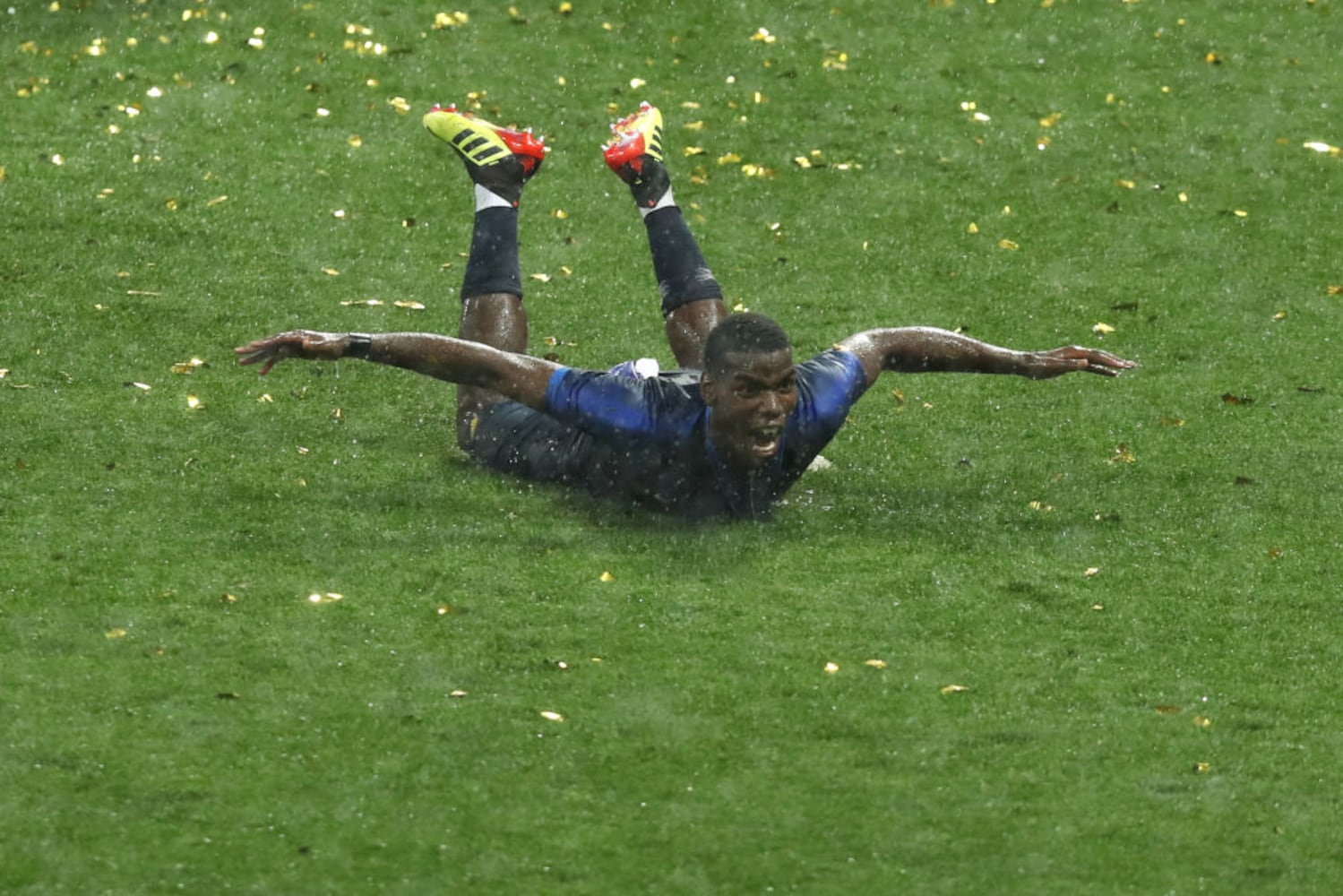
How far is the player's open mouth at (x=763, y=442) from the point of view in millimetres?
8734

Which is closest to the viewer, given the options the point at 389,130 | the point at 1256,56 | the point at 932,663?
the point at 932,663

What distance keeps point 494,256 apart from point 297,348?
1.95 m

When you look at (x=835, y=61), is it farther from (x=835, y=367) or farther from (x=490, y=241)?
(x=835, y=367)

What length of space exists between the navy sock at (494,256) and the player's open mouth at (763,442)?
2.04 m

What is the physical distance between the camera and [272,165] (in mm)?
14328

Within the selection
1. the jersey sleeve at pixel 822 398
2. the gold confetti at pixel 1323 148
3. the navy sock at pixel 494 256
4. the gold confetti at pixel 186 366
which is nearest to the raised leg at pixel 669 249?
the navy sock at pixel 494 256

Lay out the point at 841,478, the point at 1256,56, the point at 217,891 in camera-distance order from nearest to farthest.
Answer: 1. the point at 217,891
2. the point at 841,478
3. the point at 1256,56

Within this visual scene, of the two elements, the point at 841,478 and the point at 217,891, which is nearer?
the point at 217,891

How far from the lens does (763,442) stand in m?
8.77

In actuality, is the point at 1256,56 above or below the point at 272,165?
above

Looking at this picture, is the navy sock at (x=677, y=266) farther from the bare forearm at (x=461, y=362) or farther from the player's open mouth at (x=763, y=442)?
the player's open mouth at (x=763, y=442)

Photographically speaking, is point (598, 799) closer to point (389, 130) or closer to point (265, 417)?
point (265, 417)

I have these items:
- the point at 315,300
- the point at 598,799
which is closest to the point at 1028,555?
the point at 598,799

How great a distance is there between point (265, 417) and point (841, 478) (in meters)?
2.93
